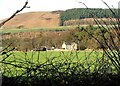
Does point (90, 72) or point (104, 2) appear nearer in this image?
point (90, 72)

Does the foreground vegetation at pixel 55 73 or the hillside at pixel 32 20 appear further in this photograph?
the hillside at pixel 32 20

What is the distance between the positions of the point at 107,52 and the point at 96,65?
0.23 metres

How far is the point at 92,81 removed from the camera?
8.57 feet

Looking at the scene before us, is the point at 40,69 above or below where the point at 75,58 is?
above

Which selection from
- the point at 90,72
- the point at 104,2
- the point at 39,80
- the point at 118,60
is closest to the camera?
the point at 39,80

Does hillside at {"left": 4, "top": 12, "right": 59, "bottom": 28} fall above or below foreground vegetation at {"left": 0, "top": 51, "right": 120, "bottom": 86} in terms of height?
below

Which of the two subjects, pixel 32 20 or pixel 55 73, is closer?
pixel 55 73

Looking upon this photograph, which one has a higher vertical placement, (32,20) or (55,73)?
(55,73)

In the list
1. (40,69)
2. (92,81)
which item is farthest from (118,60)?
(40,69)

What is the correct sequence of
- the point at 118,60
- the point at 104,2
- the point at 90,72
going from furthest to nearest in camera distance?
1. the point at 104,2
2. the point at 118,60
3. the point at 90,72

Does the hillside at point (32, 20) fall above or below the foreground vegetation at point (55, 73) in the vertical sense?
below

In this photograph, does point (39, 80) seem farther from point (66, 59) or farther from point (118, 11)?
point (118, 11)

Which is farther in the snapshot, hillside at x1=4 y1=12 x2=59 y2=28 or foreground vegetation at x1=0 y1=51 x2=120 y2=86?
hillside at x1=4 y1=12 x2=59 y2=28

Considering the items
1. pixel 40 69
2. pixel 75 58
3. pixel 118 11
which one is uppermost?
pixel 118 11
